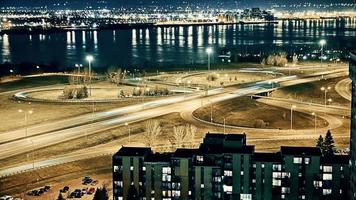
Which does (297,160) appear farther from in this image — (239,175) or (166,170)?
(166,170)

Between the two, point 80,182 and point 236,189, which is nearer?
point 236,189

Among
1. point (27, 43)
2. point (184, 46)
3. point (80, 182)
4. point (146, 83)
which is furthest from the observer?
point (27, 43)

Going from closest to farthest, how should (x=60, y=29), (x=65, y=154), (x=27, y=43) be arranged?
(x=65, y=154), (x=27, y=43), (x=60, y=29)

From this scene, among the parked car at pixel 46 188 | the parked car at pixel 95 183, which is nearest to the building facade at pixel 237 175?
the parked car at pixel 95 183

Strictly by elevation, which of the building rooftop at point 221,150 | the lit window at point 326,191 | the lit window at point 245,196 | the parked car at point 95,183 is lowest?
the parked car at point 95,183

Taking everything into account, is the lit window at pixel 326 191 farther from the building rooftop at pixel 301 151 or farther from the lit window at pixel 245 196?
the lit window at pixel 245 196

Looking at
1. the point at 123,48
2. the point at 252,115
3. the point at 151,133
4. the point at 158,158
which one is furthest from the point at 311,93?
the point at 123,48

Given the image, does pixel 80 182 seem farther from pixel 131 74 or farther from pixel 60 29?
pixel 60 29

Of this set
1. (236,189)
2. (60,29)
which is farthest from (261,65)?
(60,29)
